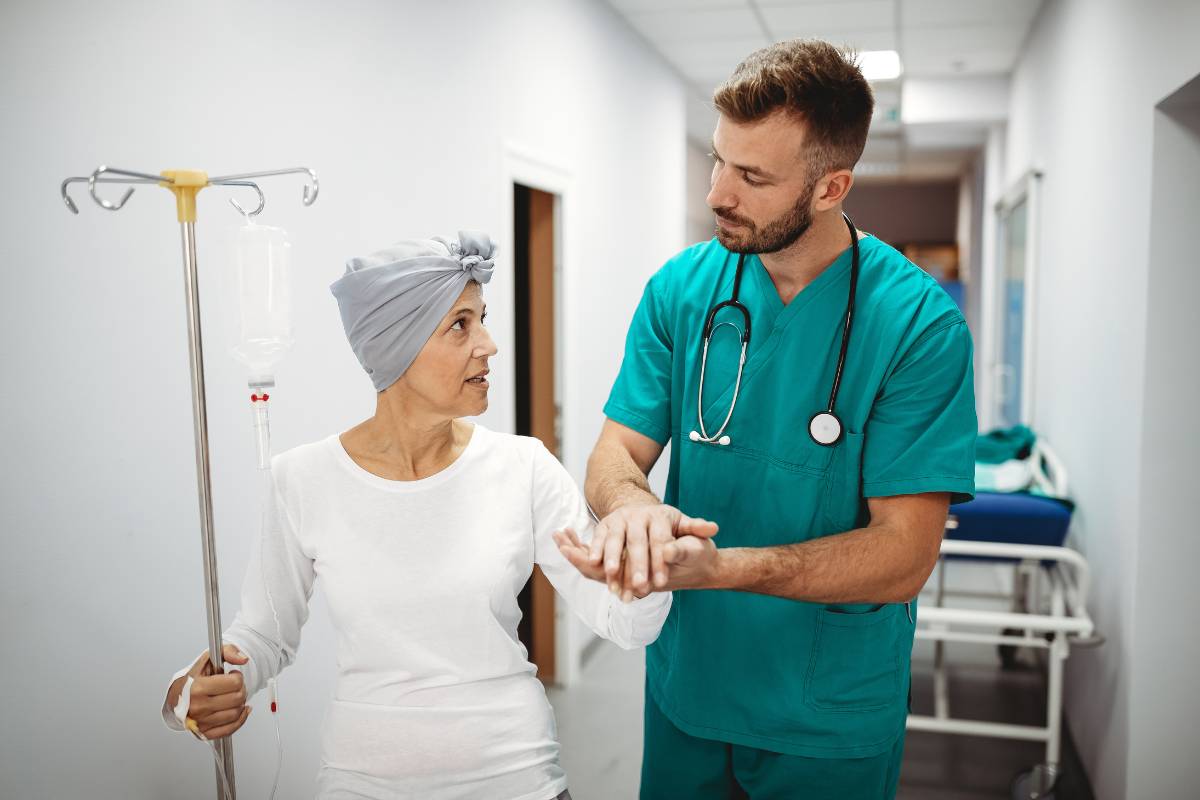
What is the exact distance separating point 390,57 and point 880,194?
1073cm

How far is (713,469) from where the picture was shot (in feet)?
5.31

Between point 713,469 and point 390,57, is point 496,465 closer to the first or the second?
point 713,469

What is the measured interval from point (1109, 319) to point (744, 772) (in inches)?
86.0

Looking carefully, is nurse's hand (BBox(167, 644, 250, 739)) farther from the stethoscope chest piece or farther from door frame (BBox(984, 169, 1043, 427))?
door frame (BBox(984, 169, 1043, 427))

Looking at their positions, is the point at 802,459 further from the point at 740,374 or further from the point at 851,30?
the point at 851,30

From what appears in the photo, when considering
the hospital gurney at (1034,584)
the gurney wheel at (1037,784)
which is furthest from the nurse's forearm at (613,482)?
the gurney wheel at (1037,784)

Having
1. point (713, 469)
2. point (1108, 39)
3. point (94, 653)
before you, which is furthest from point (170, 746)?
point (1108, 39)

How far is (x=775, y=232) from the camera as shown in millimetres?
1488

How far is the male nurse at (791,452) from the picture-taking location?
1457 millimetres

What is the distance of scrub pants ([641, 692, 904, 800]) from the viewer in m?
1.59

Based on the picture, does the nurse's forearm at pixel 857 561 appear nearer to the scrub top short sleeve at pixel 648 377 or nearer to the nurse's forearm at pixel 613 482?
the nurse's forearm at pixel 613 482

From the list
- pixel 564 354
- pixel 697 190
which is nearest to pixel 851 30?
pixel 564 354

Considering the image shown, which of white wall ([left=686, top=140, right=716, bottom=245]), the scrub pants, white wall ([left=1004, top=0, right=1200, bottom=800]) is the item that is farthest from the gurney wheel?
white wall ([left=686, top=140, right=716, bottom=245])

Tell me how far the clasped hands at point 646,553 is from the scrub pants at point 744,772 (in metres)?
0.48
